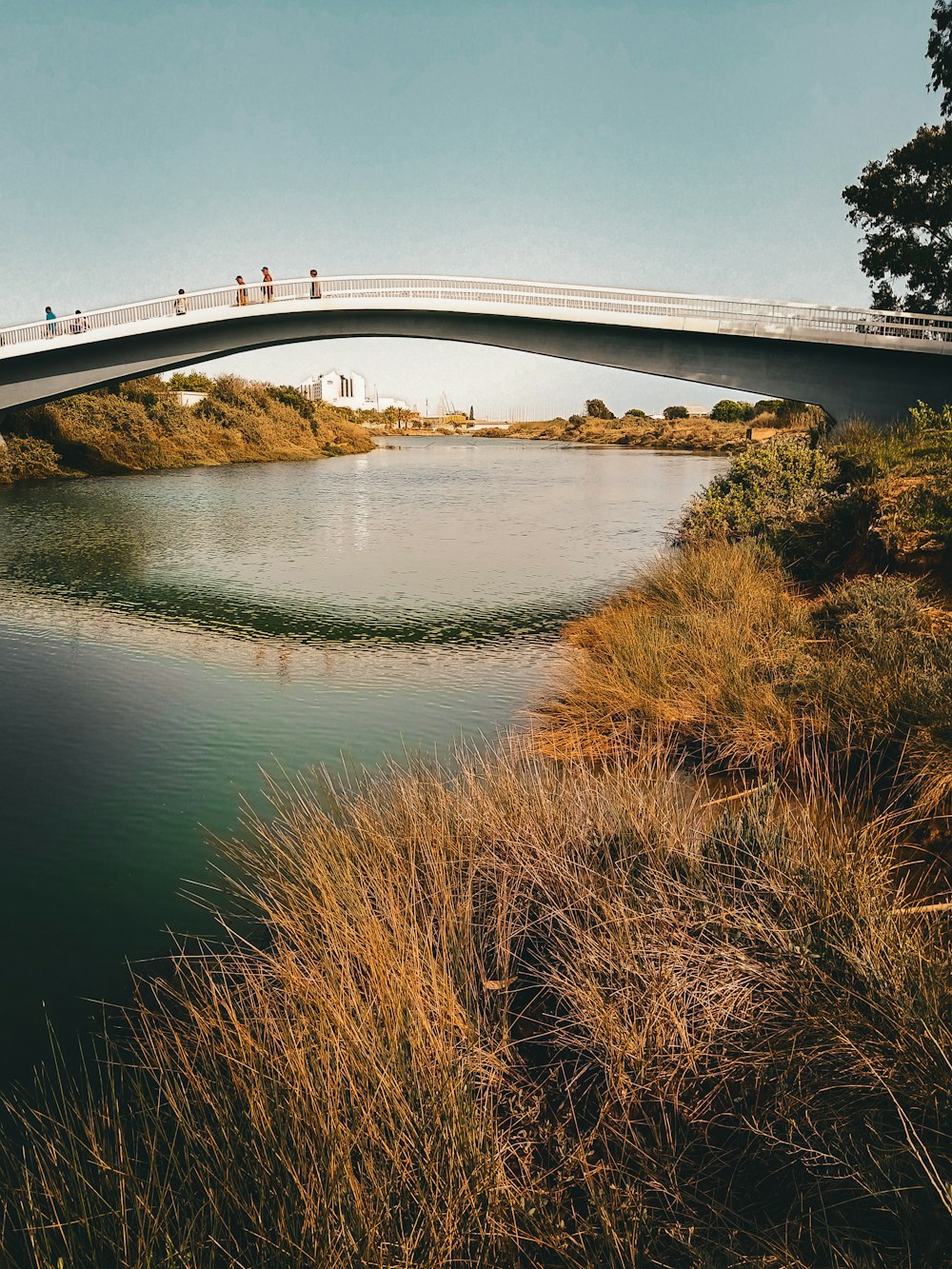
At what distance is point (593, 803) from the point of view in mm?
4965

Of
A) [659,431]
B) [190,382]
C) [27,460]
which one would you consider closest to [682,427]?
[659,431]

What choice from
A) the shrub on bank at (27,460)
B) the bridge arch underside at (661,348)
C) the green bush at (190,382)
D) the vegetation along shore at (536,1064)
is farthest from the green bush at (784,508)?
the green bush at (190,382)

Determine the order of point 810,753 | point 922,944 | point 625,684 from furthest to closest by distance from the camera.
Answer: point 625,684
point 810,753
point 922,944

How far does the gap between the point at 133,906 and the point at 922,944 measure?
4.51 meters

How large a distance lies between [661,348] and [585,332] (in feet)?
6.86

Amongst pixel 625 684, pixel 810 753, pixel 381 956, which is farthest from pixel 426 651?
pixel 381 956

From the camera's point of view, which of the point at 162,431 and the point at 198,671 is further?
the point at 162,431

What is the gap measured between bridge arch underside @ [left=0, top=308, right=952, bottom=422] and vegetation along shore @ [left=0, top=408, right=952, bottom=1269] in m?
20.1

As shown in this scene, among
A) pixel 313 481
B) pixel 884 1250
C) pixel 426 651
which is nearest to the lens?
pixel 884 1250

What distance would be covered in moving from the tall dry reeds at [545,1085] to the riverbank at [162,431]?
37.6 metres

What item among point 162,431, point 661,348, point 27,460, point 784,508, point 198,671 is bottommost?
point 198,671

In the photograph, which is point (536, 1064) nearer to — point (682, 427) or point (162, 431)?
point (162, 431)

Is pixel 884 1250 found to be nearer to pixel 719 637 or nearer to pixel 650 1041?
pixel 650 1041

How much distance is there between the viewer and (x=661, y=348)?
24.4m
